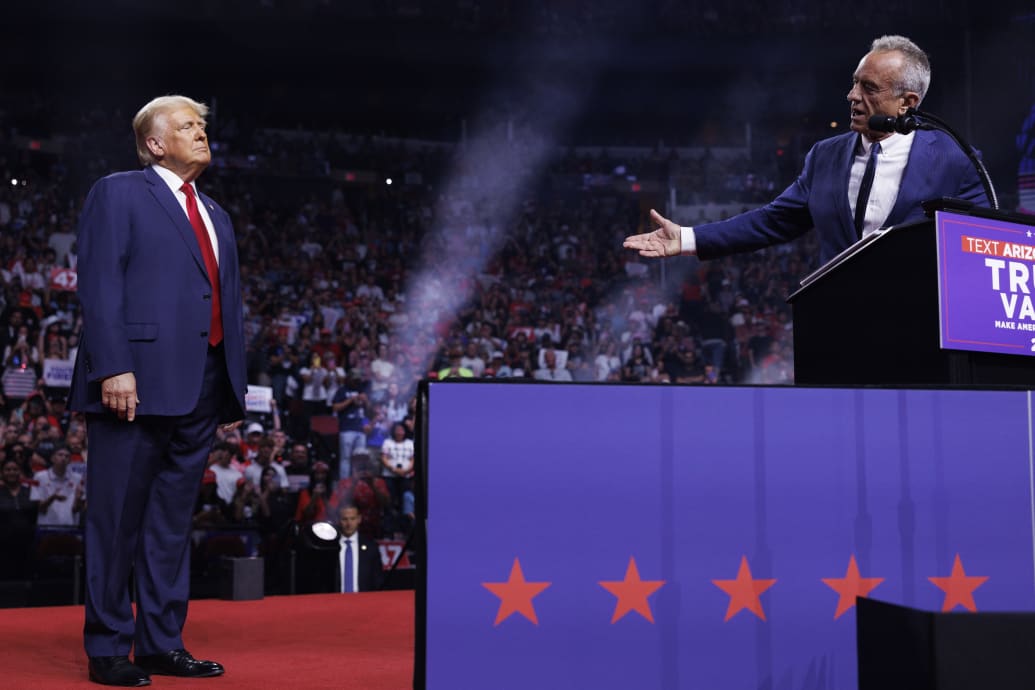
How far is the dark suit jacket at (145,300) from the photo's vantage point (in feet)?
7.58

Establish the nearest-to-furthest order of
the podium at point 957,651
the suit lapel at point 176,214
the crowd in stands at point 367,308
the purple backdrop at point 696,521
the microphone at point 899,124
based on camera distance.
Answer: the podium at point 957,651 → the purple backdrop at point 696,521 → the microphone at point 899,124 → the suit lapel at point 176,214 → the crowd in stands at point 367,308

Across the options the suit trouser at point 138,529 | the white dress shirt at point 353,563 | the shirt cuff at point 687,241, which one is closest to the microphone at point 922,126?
the shirt cuff at point 687,241

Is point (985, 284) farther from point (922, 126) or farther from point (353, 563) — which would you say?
point (353, 563)

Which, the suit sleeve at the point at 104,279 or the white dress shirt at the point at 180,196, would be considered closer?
the suit sleeve at the point at 104,279

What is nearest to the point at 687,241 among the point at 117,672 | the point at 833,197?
the point at 833,197

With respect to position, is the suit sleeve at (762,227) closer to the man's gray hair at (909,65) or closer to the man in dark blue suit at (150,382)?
the man's gray hair at (909,65)

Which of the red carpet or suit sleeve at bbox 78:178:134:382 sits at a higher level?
suit sleeve at bbox 78:178:134:382

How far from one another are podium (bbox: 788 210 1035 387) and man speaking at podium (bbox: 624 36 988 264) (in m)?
0.25

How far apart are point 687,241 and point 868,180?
0.39m

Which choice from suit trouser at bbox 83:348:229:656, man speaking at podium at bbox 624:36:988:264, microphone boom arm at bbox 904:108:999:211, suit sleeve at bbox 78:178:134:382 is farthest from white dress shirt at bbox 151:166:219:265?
microphone boom arm at bbox 904:108:999:211

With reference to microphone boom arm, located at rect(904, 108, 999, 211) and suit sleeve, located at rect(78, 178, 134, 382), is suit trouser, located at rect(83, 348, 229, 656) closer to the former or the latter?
suit sleeve, located at rect(78, 178, 134, 382)

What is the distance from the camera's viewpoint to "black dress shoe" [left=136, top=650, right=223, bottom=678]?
2277 mm

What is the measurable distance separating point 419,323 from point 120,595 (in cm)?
961

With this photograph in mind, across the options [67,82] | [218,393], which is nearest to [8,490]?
[218,393]
